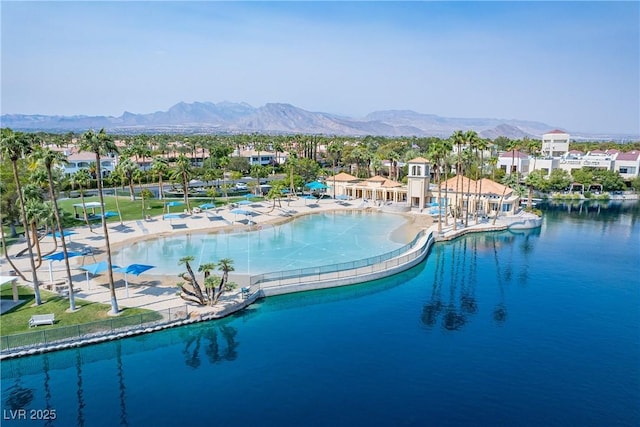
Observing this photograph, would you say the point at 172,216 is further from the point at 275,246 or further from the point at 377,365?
the point at 377,365

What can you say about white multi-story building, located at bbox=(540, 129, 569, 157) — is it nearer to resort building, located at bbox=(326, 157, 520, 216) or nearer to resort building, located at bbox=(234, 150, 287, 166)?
resort building, located at bbox=(326, 157, 520, 216)

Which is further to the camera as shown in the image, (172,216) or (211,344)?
(172,216)

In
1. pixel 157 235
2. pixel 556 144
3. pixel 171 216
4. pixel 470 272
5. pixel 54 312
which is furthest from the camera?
pixel 556 144

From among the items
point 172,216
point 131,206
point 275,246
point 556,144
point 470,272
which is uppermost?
point 556,144

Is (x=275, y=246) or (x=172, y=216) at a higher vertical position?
(x=172, y=216)

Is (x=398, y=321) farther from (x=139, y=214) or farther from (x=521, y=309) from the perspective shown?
(x=139, y=214)

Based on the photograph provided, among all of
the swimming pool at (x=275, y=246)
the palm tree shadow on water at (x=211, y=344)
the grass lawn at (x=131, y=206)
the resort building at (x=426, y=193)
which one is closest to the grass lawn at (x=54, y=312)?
the palm tree shadow on water at (x=211, y=344)

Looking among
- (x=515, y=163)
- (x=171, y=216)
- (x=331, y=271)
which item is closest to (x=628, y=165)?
(x=515, y=163)

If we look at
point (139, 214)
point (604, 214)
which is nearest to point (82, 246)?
point (139, 214)
